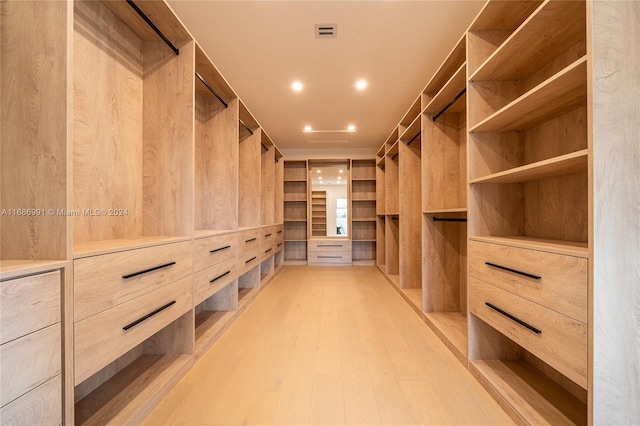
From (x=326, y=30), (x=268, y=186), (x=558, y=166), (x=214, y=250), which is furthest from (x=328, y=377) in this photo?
(x=268, y=186)

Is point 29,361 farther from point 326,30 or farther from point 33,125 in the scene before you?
point 326,30

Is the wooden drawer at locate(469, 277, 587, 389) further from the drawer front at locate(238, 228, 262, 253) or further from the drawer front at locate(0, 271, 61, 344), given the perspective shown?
the drawer front at locate(238, 228, 262, 253)

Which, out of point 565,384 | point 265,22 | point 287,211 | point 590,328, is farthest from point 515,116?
point 287,211

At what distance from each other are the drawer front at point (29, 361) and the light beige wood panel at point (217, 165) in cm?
177

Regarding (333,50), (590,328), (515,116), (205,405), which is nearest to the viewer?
(590,328)

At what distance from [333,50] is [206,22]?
110cm

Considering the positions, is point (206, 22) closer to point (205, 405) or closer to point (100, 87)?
point (100, 87)

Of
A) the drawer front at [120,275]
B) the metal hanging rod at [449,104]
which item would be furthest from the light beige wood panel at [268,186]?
the drawer front at [120,275]

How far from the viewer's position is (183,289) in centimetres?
172

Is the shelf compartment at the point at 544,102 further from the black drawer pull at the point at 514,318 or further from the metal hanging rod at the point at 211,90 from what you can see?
the metal hanging rod at the point at 211,90

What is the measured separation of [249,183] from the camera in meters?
3.48

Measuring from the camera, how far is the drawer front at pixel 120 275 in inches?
39.9

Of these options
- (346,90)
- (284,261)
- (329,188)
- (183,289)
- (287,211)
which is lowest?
(284,261)

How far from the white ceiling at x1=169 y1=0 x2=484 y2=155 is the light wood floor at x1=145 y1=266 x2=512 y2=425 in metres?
2.52
